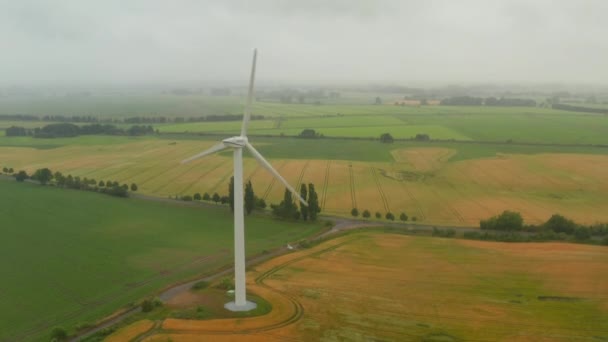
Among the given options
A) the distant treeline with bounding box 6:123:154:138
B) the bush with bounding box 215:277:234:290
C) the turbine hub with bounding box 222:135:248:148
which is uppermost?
the distant treeline with bounding box 6:123:154:138

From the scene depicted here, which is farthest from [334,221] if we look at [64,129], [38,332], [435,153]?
[64,129]

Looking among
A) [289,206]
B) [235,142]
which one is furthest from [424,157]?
[235,142]

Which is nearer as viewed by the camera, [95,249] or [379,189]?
[95,249]

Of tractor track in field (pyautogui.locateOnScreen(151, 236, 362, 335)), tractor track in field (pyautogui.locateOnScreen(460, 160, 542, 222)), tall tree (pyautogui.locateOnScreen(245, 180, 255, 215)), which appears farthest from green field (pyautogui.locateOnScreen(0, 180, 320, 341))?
tractor track in field (pyautogui.locateOnScreen(460, 160, 542, 222))

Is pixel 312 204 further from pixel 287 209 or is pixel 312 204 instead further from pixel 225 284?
pixel 225 284

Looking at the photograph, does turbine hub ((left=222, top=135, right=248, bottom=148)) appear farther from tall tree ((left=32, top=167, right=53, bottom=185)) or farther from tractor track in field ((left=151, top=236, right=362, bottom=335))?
tall tree ((left=32, top=167, right=53, bottom=185))
